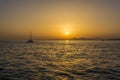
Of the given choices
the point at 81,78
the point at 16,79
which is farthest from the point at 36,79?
the point at 81,78

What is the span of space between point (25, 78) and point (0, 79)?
242 centimetres

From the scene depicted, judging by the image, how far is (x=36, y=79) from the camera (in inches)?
651

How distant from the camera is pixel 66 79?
54.6 ft

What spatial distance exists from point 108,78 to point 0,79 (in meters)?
11.0

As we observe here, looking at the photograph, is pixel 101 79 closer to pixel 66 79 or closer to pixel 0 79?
pixel 66 79

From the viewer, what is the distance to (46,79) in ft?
54.5

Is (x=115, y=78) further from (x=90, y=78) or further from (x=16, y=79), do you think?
(x=16, y=79)

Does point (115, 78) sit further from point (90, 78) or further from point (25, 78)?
point (25, 78)

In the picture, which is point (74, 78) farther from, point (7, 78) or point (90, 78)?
point (7, 78)

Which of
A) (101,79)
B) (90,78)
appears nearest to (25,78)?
(90,78)

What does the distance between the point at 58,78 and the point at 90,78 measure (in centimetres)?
330

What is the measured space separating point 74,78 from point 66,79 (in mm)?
995

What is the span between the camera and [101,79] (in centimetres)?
1670

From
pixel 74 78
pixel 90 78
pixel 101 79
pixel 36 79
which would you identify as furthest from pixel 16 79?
pixel 101 79
